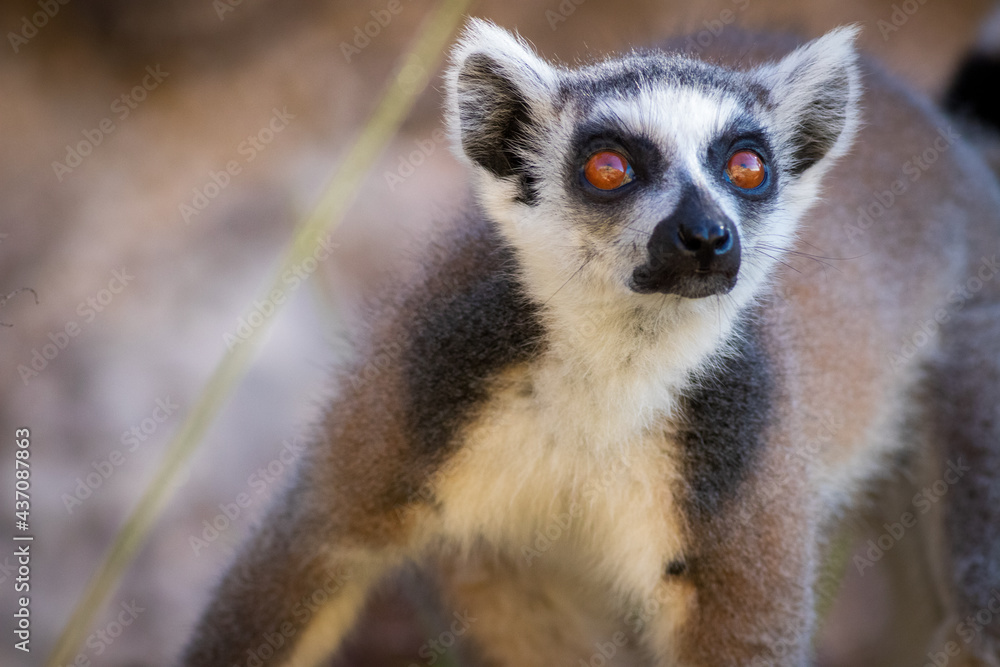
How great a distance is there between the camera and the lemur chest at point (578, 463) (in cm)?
264

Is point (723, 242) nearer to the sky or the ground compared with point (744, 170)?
nearer to the ground

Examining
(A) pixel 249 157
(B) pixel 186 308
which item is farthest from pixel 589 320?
(A) pixel 249 157

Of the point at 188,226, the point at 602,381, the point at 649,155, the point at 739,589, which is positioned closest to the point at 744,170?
the point at 649,155

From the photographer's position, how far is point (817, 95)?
286 centimetres

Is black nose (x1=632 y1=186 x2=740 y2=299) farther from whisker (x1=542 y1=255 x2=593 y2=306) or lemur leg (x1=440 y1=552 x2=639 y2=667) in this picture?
lemur leg (x1=440 y1=552 x2=639 y2=667)

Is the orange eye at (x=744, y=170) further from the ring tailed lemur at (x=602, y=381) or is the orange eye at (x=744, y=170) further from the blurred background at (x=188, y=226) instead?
the blurred background at (x=188, y=226)

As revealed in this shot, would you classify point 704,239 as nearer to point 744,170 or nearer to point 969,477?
point 744,170

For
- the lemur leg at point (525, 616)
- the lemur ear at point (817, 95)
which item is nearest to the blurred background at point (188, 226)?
the lemur leg at point (525, 616)

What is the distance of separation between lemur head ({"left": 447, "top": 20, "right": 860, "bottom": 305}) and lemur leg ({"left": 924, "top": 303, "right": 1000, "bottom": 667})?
138 cm

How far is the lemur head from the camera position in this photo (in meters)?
2.40

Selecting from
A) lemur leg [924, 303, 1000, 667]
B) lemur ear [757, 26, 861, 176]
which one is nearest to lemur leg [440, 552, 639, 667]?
lemur leg [924, 303, 1000, 667]

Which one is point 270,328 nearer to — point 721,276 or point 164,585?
point 164,585

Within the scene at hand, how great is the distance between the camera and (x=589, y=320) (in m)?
2.61

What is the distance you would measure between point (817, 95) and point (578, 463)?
131 cm
